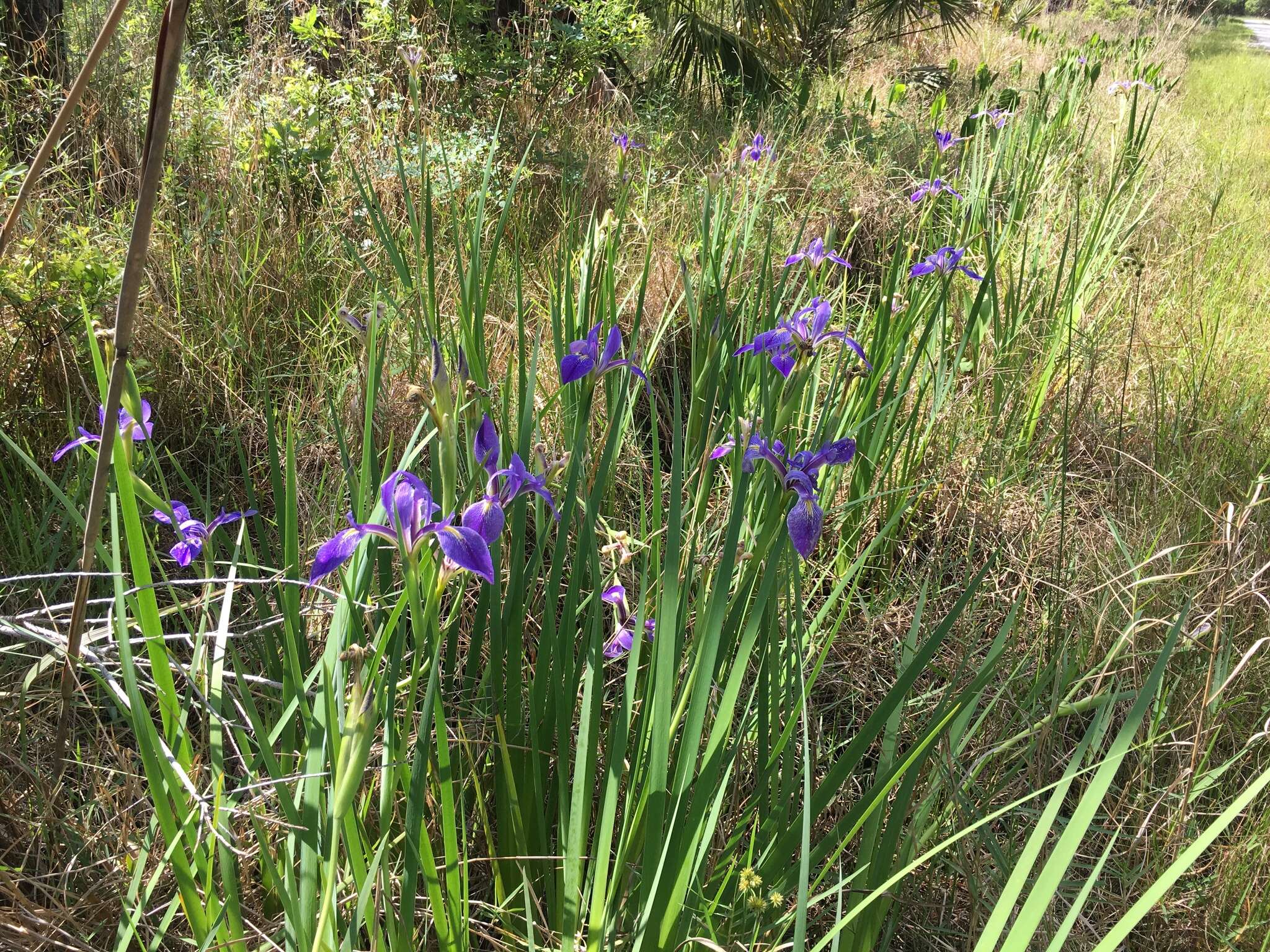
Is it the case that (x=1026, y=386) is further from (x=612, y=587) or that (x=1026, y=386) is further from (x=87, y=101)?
(x=87, y=101)

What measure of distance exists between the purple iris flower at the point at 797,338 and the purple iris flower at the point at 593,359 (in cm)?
17

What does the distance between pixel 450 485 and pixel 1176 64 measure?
1109 cm

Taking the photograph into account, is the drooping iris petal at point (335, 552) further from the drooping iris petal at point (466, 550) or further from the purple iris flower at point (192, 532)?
the purple iris flower at point (192, 532)

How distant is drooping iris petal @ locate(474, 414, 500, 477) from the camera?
0.91 m

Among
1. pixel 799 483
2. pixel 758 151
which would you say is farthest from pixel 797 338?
pixel 758 151

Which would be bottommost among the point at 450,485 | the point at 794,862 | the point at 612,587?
the point at 794,862

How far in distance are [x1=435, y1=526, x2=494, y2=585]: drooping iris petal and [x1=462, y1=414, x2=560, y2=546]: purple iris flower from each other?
2 cm

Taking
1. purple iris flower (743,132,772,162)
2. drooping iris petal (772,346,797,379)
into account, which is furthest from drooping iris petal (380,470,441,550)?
purple iris flower (743,132,772,162)

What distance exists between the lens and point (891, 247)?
324 centimetres

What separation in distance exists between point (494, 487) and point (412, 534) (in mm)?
92

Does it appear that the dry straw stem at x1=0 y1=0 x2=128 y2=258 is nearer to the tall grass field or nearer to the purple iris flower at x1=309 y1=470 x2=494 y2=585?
the tall grass field

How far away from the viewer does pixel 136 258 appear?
65cm

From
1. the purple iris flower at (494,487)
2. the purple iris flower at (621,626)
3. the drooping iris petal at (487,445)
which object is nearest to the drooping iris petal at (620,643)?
the purple iris flower at (621,626)

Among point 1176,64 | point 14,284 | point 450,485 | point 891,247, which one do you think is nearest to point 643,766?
point 450,485
